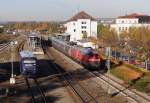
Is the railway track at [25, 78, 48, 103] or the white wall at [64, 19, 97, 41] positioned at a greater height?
the white wall at [64, 19, 97, 41]

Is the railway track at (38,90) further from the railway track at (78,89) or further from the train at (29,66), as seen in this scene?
the railway track at (78,89)

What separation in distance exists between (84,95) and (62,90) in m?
2.89

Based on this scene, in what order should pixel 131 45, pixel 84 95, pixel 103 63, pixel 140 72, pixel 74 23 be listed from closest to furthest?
pixel 84 95, pixel 140 72, pixel 103 63, pixel 131 45, pixel 74 23

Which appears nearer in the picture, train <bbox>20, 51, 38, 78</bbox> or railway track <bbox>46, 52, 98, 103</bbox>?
railway track <bbox>46, 52, 98, 103</bbox>

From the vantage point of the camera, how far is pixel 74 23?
143875 mm

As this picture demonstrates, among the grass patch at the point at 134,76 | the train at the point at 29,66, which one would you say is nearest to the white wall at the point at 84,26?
the grass patch at the point at 134,76

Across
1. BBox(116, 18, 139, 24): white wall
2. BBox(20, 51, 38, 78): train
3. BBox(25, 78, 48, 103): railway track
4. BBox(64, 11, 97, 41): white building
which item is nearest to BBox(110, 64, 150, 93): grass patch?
BBox(25, 78, 48, 103): railway track

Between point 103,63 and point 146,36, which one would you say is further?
point 146,36

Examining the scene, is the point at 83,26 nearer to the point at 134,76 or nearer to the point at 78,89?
the point at 134,76

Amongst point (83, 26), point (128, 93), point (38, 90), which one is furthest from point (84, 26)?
point (128, 93)

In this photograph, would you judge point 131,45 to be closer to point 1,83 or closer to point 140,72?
point 140,72

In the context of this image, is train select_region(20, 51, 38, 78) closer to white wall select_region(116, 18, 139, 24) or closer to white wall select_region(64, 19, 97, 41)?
white wall select_region(116, 18, 139, 24)

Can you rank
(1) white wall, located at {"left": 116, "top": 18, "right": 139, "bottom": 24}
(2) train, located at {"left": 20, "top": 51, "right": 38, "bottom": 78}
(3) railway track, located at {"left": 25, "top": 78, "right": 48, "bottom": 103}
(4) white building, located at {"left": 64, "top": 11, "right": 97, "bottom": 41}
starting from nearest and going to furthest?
(3) railway track, located at {"left": 25, "top": 78, "right": 48, "bottom": 103}
(2) train, located at {"left": 20, "top": 51, "right": 38, "bottom": 78}
(1) white wall, located at {"left": 116, "top": 18, "right": 139, "bottom": 24}
(4) white building, located at {"left": 64, "top": 11, "right": 97, "bottom": 41}

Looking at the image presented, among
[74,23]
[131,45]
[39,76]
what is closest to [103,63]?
[39,76]
